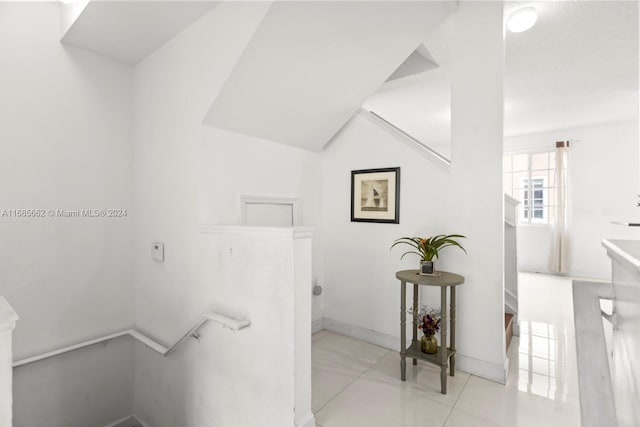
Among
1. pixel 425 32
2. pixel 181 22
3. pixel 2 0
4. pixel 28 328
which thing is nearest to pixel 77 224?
pixel 28 328

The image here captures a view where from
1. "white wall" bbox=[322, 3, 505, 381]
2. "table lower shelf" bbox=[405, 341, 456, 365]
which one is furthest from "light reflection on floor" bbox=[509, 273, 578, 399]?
"table lower shelf" bbox=[405, 341, 456, 365]

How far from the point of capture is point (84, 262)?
2.53 meters

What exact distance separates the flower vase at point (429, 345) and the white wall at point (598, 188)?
205 inches

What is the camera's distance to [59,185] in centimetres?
239

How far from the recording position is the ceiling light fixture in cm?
245

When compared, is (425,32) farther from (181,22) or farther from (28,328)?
(28,328)

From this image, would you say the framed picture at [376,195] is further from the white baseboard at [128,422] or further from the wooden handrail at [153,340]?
the white baseboard at [128,422]

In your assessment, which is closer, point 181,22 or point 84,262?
point 181,22

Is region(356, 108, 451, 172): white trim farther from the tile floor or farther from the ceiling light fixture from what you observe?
the tile floor

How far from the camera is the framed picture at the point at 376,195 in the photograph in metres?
3.03

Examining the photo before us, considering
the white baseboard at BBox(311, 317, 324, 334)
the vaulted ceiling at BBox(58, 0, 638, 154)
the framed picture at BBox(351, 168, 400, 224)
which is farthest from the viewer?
the white baseboard at BBox(311, 317, 324, 334)

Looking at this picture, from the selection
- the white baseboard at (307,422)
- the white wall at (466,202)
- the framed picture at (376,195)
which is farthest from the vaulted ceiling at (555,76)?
the white baseboard at (307,422)

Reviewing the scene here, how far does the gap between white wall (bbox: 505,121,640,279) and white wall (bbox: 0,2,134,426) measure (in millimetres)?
7362

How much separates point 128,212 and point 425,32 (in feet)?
9.67
